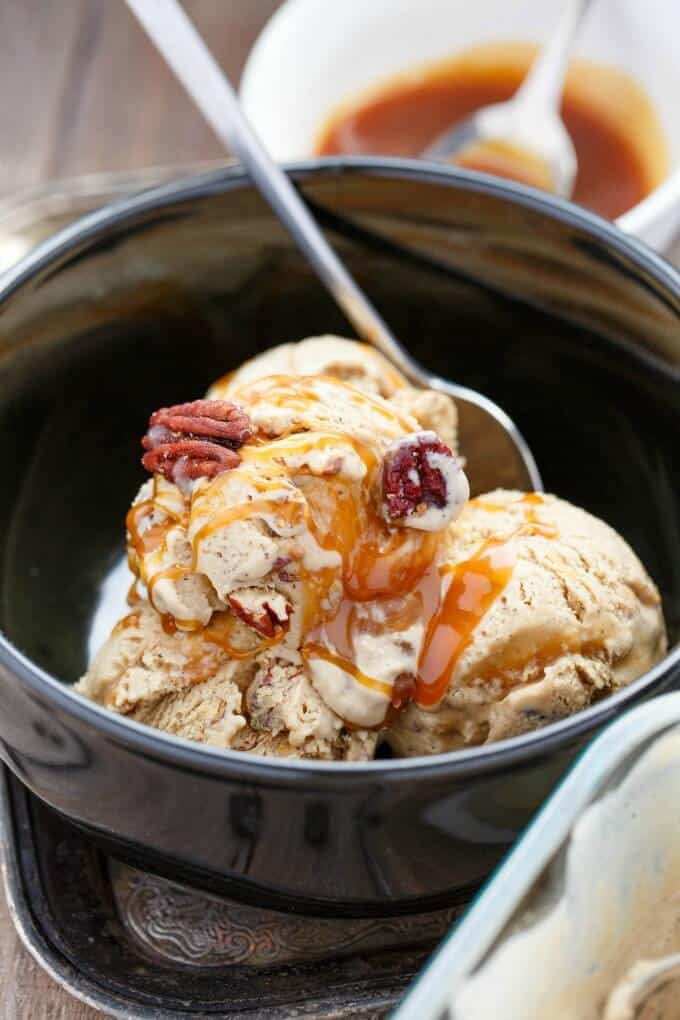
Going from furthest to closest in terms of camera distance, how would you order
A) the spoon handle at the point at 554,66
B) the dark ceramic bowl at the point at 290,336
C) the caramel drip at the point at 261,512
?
the spoon handle at the point at 554,66, the dark ceramic bowl at the point at 290,336, the caramel drip at the point at 261,512

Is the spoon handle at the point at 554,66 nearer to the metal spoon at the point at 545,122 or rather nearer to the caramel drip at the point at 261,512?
the metal spoon at the point at 545,122

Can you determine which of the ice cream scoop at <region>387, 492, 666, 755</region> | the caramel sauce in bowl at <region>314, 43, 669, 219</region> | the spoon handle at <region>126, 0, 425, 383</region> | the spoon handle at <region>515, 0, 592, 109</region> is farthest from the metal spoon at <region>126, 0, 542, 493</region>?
the spoon handle at <region>515, 0, 592, 109</region>

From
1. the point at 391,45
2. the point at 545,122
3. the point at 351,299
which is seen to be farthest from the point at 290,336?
the point at 391,45

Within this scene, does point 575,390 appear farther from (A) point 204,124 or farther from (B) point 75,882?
(A) point 204,124

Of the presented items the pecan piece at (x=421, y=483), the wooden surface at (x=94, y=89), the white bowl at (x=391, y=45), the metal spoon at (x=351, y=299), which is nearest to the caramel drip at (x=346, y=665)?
the pecan piece at (x=421, y=483)

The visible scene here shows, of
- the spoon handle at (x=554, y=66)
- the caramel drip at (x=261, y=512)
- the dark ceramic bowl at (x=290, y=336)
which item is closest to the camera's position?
the caramel drip at (x=261, y=512)

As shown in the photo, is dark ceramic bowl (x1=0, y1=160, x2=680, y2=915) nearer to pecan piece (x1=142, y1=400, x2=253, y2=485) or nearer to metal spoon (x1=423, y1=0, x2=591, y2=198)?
pecan piece (x1=142, y1=400, x2=253, y2=485)
